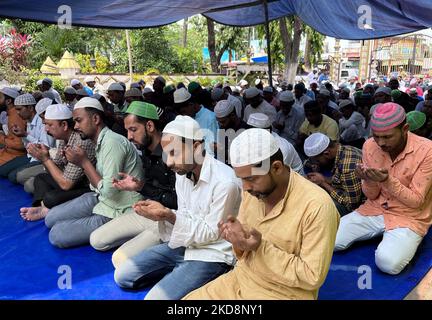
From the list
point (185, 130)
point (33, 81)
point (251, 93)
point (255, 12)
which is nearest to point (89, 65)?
point (33, 81)

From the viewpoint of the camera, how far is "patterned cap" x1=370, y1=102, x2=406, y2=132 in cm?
279

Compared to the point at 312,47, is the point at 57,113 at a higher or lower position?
lower

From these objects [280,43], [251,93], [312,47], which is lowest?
[251,93]

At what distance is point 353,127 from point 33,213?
4.53m

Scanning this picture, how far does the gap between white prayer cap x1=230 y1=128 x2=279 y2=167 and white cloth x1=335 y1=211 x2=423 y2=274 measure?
63.4 inches

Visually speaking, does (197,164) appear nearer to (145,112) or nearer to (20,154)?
(145,112)

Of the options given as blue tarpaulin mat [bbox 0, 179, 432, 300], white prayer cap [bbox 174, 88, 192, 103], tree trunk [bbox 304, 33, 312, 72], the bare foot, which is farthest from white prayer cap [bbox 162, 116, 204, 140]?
tree trunk [bbox 304, 33, 312, 72]

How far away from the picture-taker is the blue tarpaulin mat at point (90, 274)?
2754 mm

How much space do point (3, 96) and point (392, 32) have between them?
6895 millimetres

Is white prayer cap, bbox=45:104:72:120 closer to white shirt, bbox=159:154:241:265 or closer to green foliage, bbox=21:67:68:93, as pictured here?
white shirt, bbox=159:154:241:265

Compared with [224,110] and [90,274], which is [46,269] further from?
[224,110]

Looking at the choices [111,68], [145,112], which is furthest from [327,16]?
[111,68]

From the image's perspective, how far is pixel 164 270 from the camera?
2.80 metres
